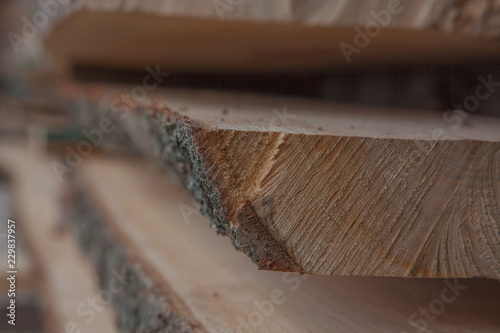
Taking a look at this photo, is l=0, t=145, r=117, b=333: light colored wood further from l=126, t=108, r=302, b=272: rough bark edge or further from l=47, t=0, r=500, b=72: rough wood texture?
l=47, t=0, r=500, b=72: rough wood texture

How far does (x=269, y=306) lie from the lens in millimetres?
724

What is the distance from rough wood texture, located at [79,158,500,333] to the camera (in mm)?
673

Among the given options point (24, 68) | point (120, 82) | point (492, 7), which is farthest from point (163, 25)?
point (24, 68)

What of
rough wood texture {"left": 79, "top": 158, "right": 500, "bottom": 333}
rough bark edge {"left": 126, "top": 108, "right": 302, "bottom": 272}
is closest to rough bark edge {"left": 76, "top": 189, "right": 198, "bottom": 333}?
rough wood texture {"left": 79, "top": 158, "right": 500, "bottom": 333}

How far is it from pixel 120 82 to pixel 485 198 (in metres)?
1.38

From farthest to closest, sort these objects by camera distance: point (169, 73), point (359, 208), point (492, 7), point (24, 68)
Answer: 1. point (24, 68)
2. point (169, 73)
3. point (492, 7)
4. point (359, 208)

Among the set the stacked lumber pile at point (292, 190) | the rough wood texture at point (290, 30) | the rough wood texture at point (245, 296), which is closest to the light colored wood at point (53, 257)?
the stacked lumber pile at point (292, 190)

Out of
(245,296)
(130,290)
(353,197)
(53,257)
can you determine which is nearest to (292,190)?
(353,197)

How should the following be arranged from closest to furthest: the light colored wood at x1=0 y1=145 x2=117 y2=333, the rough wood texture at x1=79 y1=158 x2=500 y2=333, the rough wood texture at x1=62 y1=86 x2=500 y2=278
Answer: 1. the rough wood texture at x1=62 y1=86 x2=500 y2=278
2. the rough wood texture at x1=79 y1=158 x2=500 y2=333
3. the light colored wood at x1=0 y1=145 x2=117 y2=333

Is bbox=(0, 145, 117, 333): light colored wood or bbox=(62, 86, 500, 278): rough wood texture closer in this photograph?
bbox=(62, 86, 500, 278): rough wood texture

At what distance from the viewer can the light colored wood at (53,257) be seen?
1.09 metres

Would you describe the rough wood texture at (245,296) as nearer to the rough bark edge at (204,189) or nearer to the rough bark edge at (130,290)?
the rough bark edge at (130,290)

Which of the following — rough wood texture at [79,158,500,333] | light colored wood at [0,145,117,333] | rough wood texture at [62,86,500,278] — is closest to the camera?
rough wood texture at [62,86,500,278]

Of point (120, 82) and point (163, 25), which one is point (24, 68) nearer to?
point (120, 82)
